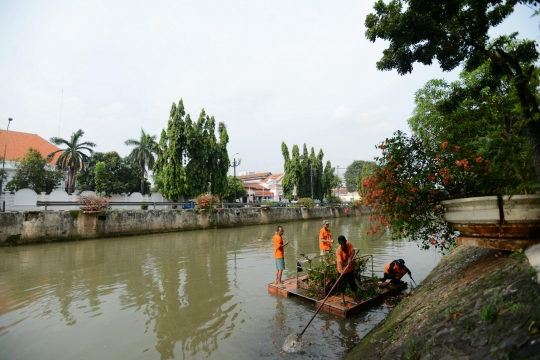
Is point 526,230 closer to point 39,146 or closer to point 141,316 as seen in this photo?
point 141,316

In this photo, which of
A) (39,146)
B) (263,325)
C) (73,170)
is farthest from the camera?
(39,146)

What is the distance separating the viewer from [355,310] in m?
6.14

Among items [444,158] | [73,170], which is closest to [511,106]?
[444,158]

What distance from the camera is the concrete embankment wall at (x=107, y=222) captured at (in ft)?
56.9

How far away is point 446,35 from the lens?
5.37 m

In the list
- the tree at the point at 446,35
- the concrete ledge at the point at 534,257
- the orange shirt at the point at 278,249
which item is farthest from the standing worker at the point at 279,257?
the concrete ledge at the point at 534,257

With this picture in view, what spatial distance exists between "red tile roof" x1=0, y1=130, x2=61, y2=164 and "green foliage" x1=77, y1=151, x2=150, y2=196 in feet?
16.4

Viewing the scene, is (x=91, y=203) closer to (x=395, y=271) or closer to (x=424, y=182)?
(x=395, y=271)

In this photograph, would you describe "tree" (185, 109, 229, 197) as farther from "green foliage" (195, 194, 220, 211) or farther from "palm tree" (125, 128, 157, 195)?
"palm tree" (125, 128, 157, 195)

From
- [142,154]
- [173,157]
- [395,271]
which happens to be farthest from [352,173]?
[395,271]

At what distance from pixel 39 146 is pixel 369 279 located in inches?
1860

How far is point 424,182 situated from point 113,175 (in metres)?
44.0

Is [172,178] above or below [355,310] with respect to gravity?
above

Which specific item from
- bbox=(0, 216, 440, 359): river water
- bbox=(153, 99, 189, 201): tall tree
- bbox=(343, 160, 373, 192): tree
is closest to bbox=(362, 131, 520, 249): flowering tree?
bbox=(0, 216, 440, 359): river water
